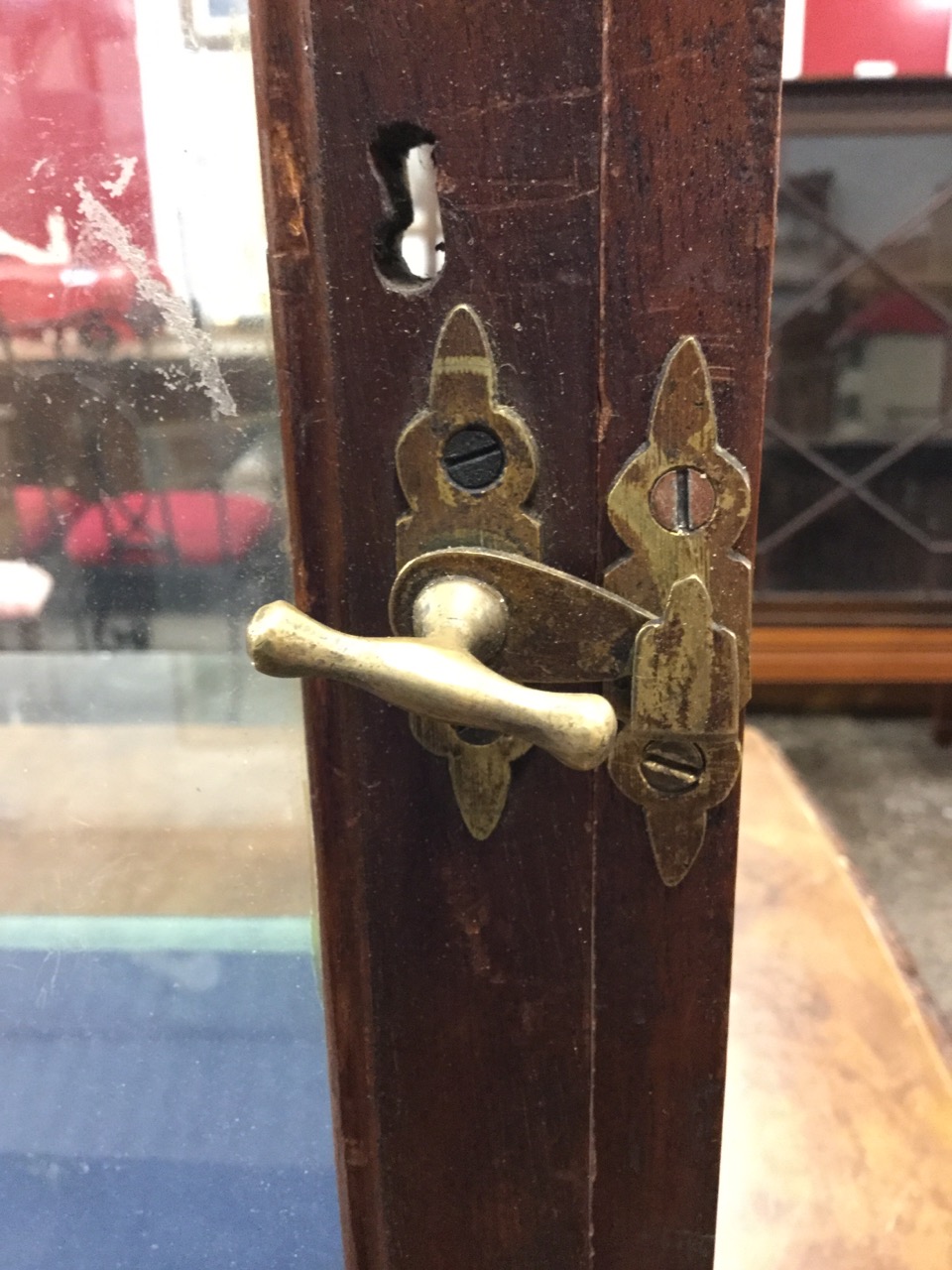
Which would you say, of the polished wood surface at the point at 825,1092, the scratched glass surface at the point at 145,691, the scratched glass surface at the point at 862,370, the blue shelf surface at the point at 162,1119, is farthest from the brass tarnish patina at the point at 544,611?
the scratched glass surface at the point at 862,370

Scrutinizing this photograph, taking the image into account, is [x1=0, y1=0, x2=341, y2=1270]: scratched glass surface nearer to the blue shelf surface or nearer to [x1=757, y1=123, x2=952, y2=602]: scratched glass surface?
the blue shelf surface

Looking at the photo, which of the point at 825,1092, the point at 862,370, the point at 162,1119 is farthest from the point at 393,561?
the point at 862,370

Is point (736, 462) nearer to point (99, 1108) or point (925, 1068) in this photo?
point (99, 1108)

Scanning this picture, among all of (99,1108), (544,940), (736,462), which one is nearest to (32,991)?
(99,1108)

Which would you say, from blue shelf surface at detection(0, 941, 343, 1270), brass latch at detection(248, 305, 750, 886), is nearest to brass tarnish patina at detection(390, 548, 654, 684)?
brass latch at detection(248, 305, 750, 886)

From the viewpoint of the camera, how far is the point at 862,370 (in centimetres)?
178

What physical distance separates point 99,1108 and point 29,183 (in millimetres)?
378

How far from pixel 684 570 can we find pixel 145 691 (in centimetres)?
25

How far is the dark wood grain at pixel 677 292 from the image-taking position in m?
0.24

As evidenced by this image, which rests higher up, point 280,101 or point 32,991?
point 280,101

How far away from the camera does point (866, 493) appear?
5.99ft

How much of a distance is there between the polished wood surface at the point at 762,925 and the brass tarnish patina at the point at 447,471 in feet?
0.50

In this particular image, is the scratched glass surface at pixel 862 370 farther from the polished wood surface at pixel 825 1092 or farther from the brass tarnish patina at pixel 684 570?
the brass tarnish patina at pixel 684 570

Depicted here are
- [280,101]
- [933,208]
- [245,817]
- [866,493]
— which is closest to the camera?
[280,101]
